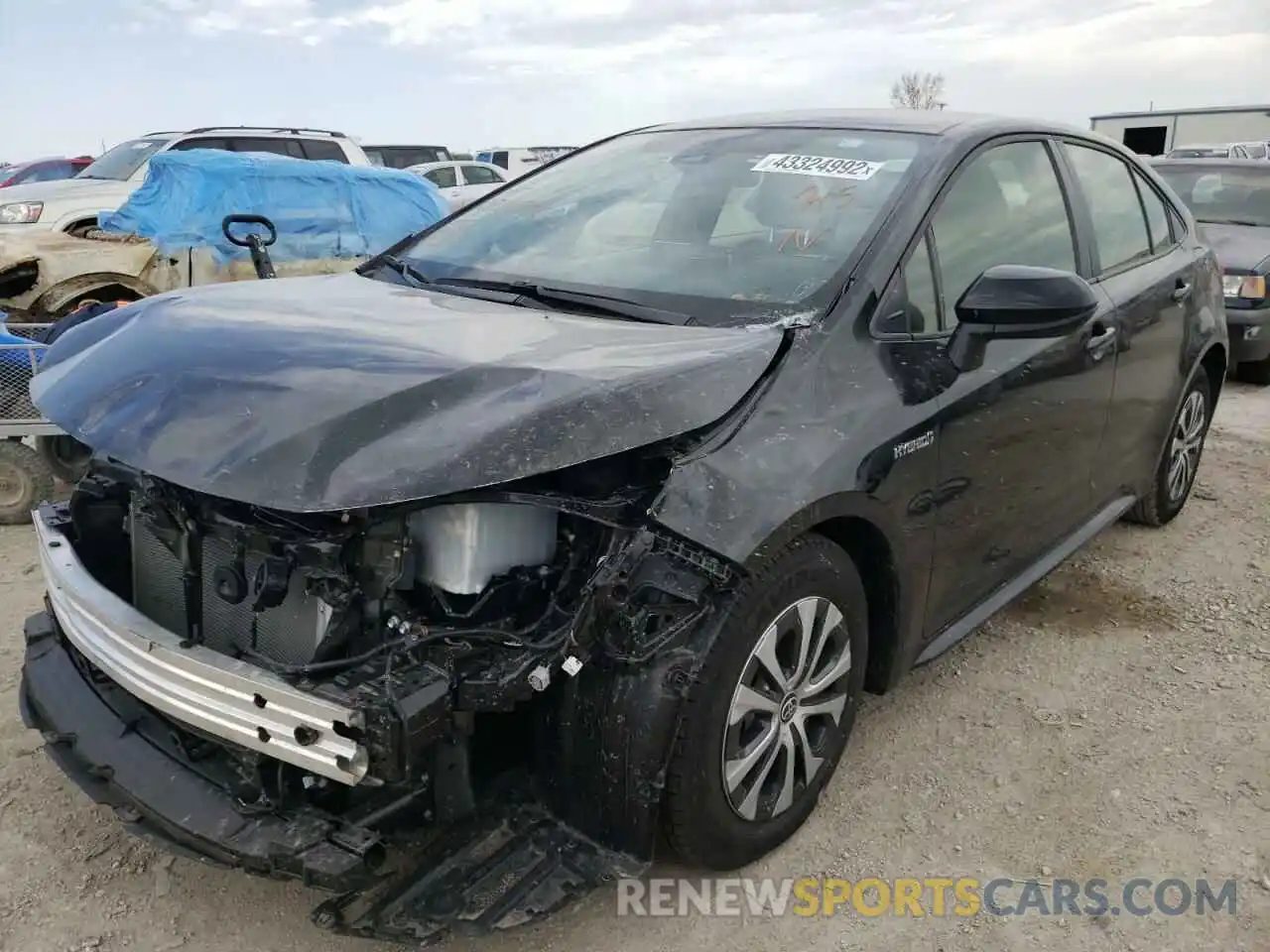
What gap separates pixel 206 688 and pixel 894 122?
252 centimetres

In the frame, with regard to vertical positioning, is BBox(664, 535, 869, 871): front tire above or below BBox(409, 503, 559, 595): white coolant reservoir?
below

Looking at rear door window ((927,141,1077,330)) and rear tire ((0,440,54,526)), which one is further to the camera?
rear tire ((0,440,54,526))

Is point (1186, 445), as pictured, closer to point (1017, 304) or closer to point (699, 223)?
point (1017, 304)

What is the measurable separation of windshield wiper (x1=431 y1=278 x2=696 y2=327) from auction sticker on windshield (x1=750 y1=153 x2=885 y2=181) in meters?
0.72

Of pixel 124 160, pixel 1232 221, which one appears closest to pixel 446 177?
pixel 124 160

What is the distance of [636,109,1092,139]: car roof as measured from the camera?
10.2ft

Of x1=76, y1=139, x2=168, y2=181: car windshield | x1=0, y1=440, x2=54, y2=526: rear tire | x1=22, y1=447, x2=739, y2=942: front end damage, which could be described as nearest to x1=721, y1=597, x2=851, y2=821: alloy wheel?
x1=22, y1=447, x2=739, y2=942: front end damage

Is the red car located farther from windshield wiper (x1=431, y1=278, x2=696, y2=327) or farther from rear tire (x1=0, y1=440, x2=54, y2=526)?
windshield wiper (x1=431, y1=278, x2=696, y2=327)

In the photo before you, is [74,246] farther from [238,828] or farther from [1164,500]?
[1164,500]

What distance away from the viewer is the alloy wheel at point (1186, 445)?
4527 millimetres

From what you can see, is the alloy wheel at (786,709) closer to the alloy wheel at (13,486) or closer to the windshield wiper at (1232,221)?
the alloy wheel at (13,486)

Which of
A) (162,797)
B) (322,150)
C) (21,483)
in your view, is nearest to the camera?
(162,797)

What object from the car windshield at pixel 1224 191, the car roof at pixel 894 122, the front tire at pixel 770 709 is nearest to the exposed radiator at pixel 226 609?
the front tire at pixel 770 709

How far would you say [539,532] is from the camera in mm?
2141
